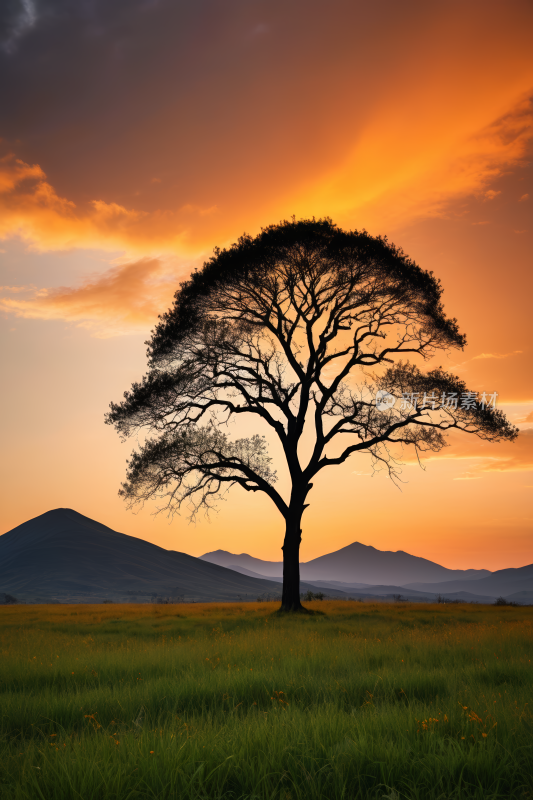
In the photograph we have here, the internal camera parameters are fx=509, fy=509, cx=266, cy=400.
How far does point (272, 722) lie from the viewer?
5.34m

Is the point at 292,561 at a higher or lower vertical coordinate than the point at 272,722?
higher

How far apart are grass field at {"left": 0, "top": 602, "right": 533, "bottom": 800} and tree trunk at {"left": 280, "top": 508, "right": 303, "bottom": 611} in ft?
44.2

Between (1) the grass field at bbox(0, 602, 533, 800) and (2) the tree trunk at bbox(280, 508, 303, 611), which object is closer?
(1) the grass field at bbox(0, 602, 533, 800)

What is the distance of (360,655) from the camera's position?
9.88 meters

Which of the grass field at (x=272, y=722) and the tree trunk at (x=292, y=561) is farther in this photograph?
the tree trunk at (x=292, y=561)

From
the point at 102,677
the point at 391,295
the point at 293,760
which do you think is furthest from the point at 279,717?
the point at 391,295

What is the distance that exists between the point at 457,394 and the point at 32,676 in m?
21.1

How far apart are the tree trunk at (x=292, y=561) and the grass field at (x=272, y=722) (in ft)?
44.2

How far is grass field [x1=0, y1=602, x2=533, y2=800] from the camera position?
3.92 meters

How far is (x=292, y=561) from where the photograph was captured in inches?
989

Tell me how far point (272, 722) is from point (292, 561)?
2035 cm

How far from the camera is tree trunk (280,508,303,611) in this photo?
25.0m

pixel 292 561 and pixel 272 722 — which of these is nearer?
pixel 272 722

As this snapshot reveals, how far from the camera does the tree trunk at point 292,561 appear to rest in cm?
2505
